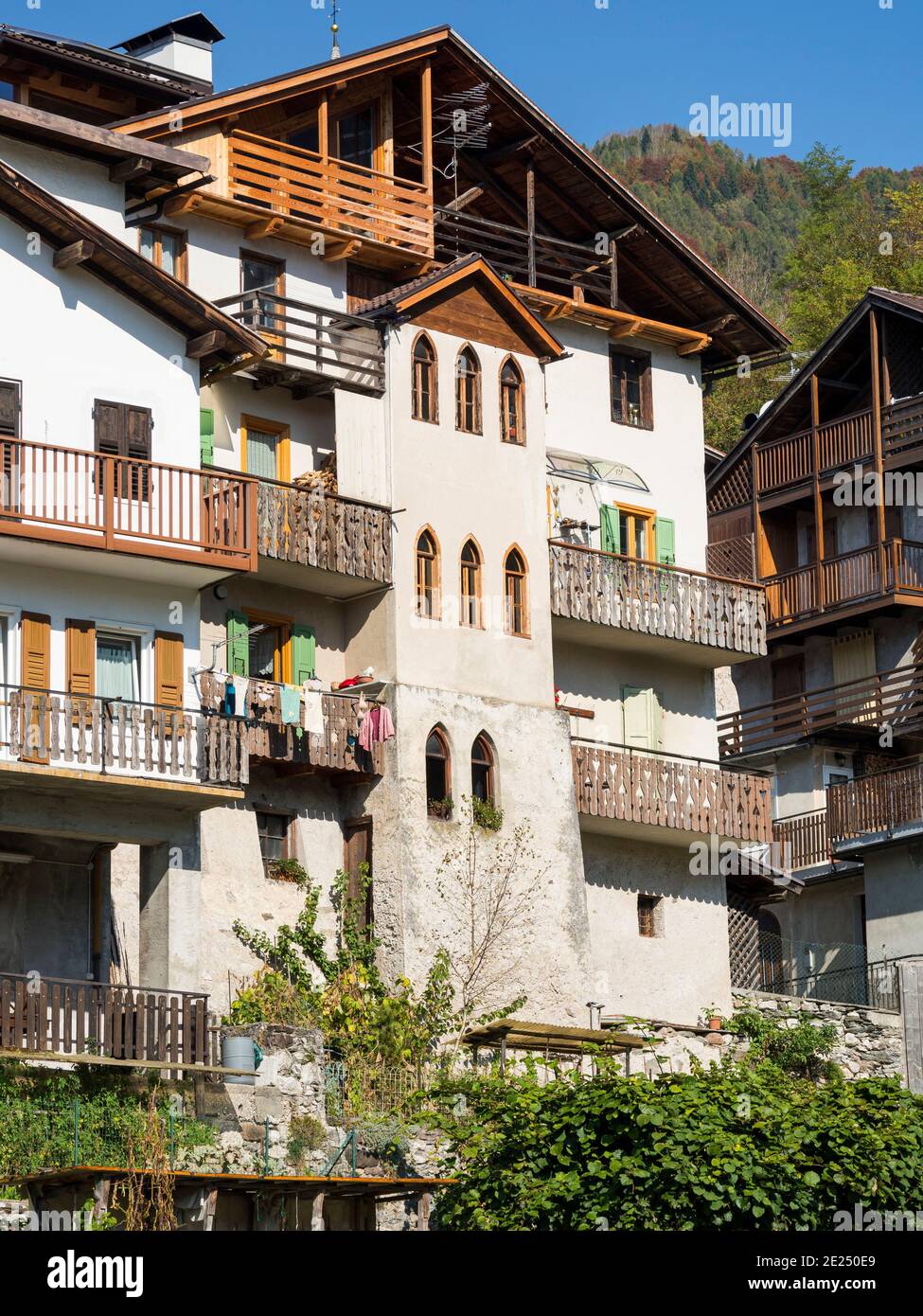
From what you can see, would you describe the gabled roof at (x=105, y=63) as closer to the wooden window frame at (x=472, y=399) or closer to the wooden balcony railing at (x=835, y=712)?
the wooden window frame at (x=472, y=399)

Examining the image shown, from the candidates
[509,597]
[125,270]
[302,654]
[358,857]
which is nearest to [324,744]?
[302,654]

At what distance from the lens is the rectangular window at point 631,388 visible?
48344 mm

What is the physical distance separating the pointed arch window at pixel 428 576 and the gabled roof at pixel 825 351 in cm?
1547

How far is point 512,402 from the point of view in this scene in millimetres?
44156

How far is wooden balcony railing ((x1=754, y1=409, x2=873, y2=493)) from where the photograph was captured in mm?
53969

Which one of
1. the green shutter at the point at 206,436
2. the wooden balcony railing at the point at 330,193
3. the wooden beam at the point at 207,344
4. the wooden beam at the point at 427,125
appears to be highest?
the wooden beam at the point at 427,125

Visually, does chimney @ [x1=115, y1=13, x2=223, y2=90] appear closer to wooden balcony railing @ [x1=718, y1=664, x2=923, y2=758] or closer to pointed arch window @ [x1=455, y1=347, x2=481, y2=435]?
pointed arch window @ [x1=455, y1=347, x2=481, y2=435]

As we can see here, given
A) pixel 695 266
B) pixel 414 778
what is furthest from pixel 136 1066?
pixel 695 266

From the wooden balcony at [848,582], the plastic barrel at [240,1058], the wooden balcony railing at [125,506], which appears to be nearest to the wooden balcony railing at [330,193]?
the wooden balcony railing at [125,506]

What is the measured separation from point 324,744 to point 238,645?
6.84ft

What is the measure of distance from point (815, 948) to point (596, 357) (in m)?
12.1

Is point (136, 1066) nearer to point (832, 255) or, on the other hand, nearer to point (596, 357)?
point (596, 357)

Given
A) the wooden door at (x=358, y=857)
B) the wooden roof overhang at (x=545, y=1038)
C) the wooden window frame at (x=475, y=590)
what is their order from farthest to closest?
the wooden window frame at (x=475, y=590) < the wooden door at (x=358, y=857) < the wooden roof overhang at (x=545, y=1038)

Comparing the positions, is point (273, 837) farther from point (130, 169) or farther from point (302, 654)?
point (130, 169)
